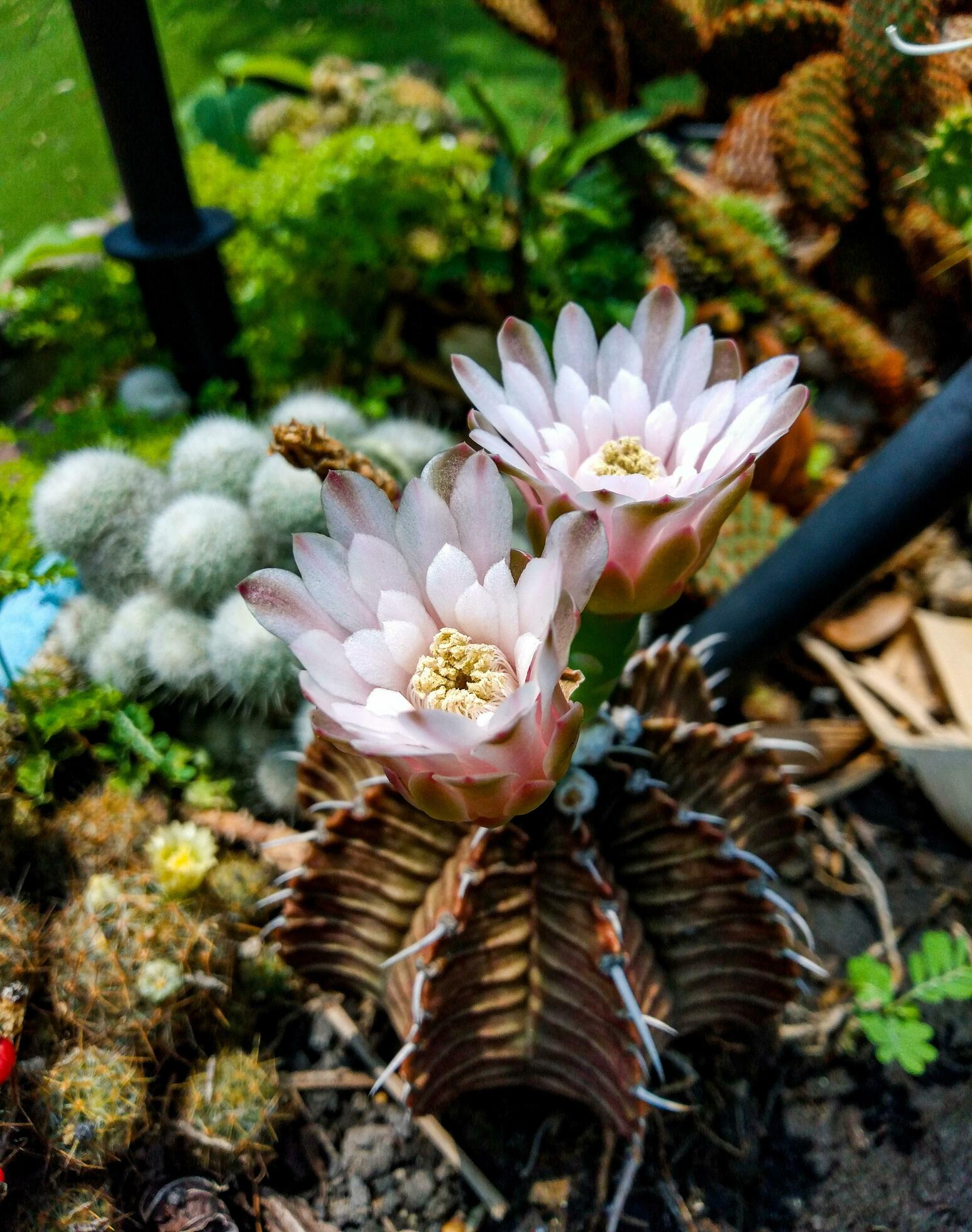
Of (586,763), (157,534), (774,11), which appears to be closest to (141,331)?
(157,534)

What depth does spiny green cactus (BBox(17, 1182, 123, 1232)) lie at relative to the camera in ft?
3.11

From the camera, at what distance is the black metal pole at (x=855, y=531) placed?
1062 millimetres

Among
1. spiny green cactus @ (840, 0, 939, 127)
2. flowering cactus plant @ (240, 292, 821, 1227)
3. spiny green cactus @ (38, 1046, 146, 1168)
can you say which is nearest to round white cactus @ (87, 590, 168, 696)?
flowering cactus plant @ (240, 292, 821, 1227)

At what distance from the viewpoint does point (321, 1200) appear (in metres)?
1.10

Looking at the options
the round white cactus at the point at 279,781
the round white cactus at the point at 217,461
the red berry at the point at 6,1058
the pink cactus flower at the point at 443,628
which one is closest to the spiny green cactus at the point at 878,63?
the round white cactus at the point at 217,461

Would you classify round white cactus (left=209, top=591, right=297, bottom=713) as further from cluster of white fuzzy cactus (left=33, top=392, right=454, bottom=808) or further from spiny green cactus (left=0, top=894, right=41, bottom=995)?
spiny green cactus (left=0, top=894, right=41, bottom=995)

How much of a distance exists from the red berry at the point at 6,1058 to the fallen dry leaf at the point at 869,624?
136 cm

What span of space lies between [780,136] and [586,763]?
52.0 inches

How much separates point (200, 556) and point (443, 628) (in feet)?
2.66

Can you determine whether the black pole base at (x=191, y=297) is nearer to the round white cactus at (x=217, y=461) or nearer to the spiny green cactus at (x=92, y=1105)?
the round white cactus at (x=217, y=461)

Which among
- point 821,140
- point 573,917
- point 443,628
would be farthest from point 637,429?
point 821,140

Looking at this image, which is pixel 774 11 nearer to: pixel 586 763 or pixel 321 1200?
pixel 586 763

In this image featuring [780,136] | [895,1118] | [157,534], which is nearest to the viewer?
[895,1118]

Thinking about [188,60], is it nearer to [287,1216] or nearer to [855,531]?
[855,531]
